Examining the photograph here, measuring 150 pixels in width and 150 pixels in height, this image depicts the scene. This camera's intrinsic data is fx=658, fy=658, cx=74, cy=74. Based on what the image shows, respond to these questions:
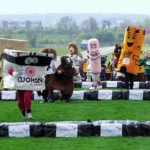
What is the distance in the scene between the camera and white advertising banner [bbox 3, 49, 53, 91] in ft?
37.7

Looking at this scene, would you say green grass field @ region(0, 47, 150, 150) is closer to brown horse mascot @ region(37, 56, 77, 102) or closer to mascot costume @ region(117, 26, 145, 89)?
brown horse mascot @ region(37, 56, 77, 102)

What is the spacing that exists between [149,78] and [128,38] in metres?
2.49

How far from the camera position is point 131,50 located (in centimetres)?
1648

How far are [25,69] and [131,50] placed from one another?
5.40m

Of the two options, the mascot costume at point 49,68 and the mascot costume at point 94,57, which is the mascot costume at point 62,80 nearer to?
the mascot costume at point 49,68

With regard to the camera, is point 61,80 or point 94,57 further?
point 94,57

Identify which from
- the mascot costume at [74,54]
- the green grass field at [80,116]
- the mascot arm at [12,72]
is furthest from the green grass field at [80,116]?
the mascot costume at [74,54]

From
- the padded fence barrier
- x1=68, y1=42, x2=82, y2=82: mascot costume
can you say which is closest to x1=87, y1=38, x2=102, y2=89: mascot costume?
x1=68, y1=42, x2=82, y2=82: mascot costume

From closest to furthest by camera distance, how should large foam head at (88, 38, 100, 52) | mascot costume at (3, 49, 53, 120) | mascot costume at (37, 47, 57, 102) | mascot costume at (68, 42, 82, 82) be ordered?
mascot costume at (3, 49, 53, 120) < mascot costume at (37, 47, 57, 102) < mascot costume at (68, 42, 82, 82) < large foam head at (88, 38, 100, 52)

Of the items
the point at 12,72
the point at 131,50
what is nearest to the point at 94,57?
the point at 131,50

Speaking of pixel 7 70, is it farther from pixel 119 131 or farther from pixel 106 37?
pixel 106 37

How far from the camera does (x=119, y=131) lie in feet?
33.4

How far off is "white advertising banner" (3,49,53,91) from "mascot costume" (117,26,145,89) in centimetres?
510

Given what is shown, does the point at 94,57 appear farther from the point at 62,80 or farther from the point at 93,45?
the point at 62,80
